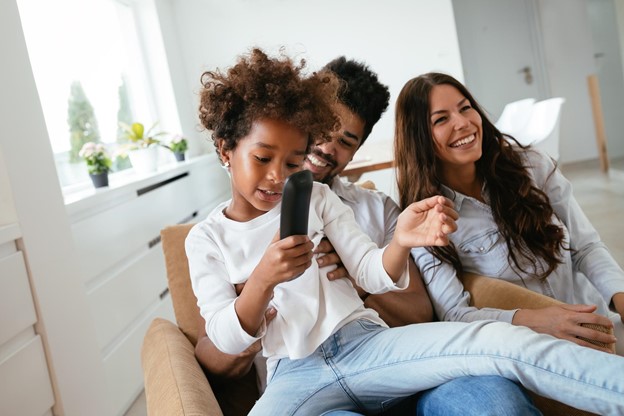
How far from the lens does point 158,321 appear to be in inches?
61.6

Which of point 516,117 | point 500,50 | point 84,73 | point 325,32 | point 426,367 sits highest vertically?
point 325,32

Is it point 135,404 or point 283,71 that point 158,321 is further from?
point 135,404

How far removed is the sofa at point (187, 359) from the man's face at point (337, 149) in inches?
14.3

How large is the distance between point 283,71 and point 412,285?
0.60 meters

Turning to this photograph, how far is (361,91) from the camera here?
1628 mm

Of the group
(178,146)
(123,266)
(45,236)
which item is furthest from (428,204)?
(178,146)

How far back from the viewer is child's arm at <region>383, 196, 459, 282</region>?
99cm

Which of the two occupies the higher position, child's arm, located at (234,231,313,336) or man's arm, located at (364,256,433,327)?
child's arm, located at (234,231,313,336)

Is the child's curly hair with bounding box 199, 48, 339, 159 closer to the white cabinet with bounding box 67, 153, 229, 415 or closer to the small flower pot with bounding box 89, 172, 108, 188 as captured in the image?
the white cabinet with bounding box 67, 153, 229, 415

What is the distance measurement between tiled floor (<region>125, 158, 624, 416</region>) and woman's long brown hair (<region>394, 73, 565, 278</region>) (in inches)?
66.6

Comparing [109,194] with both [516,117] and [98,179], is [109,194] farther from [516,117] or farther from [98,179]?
[516,117]

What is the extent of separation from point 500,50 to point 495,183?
573 centimetres

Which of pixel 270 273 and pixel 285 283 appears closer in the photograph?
pixel 270 273

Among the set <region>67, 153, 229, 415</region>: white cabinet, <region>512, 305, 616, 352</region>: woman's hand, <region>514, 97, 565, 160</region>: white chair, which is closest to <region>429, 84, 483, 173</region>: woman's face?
<region>512, 305, 616, 352</region>: woman's hand
